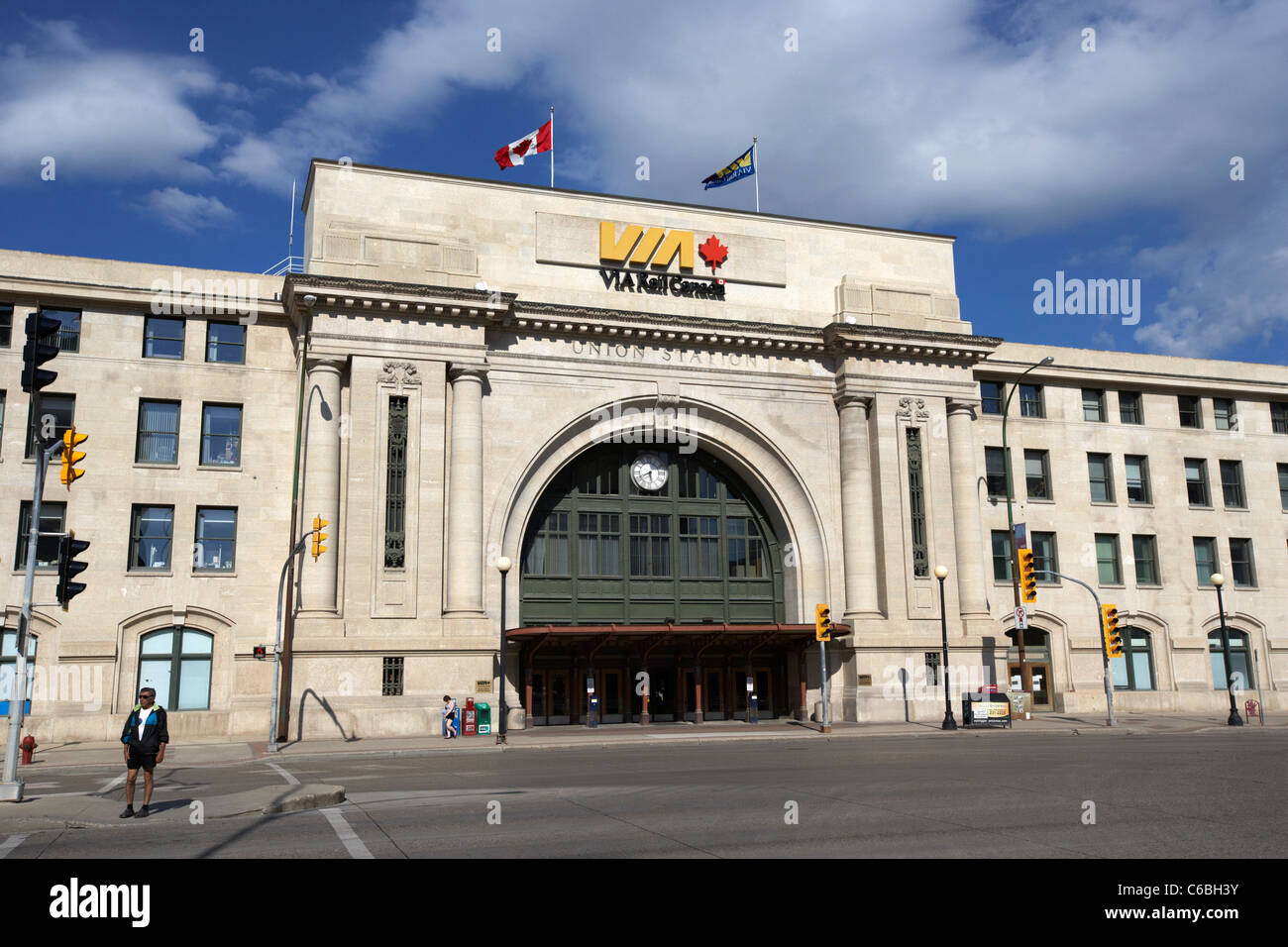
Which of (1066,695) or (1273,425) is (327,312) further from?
(1273,425)

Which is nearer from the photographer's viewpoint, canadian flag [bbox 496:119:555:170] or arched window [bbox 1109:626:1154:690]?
canadian flag [bbox 496:119:555:170]

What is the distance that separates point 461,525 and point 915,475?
18.9 m

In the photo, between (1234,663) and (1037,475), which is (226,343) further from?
(1234,663)

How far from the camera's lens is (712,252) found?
1698 inches

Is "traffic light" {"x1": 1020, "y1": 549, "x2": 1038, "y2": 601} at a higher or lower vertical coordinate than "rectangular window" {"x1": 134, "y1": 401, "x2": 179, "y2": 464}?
lower

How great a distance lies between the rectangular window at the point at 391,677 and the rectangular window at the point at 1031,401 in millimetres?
30764

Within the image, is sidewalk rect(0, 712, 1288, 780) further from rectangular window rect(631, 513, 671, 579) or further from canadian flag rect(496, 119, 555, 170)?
canadian flag rect(496, 119, 555, 170)

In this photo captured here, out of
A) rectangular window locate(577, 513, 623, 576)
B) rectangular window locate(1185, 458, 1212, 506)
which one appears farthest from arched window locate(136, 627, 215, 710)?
rectangular window locate(1185, 458, 1212, 506)

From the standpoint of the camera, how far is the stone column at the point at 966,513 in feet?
140

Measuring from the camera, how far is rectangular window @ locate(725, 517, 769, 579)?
143ft

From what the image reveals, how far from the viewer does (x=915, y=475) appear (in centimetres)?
4331

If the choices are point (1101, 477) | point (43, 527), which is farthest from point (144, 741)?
point (1101, 477)

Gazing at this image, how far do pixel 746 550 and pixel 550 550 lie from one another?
8544 mm

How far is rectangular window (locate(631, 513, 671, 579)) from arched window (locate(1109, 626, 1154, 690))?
21821 mm
